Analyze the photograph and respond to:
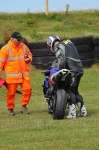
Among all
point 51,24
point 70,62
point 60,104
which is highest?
point 70,62

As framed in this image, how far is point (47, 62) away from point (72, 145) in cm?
1446

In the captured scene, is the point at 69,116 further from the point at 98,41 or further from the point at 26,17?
the point at 26,17

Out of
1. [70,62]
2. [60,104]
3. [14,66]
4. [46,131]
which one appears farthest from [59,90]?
[46,131]

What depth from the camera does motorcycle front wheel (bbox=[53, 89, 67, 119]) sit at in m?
12.6

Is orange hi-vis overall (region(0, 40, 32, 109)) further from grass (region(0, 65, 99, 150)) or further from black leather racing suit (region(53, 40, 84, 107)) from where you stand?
→ black leather racing suit (region(53, 40, 84, 107))

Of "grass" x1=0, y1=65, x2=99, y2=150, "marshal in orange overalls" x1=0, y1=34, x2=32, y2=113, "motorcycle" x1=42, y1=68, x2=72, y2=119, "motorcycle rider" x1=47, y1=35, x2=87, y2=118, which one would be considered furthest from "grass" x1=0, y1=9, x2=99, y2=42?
"motorcycle rider" x1=47, y1=35, x2=87, y2=118

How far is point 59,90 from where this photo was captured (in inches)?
501

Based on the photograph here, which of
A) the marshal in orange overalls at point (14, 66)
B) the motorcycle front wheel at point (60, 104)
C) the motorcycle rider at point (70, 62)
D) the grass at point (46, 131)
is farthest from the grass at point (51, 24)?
the motorcycle front wheel at point (60, 104)

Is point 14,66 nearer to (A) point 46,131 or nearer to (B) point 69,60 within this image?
(B) point 69,60

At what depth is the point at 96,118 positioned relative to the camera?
12.5m


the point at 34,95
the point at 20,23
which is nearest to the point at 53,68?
the point at 34,95

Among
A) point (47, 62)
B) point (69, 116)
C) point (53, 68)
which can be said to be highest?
point (53, 68)

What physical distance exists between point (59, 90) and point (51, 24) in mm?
16831

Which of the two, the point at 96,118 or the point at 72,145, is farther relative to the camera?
the point at 96,118
